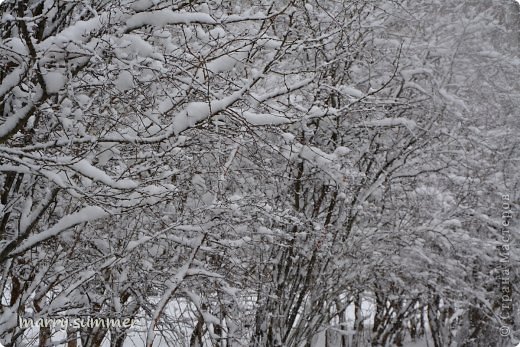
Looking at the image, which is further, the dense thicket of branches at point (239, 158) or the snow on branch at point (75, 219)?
the snow on branch at point (75, 219)

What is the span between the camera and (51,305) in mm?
3523

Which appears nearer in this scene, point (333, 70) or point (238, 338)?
point (238, 338)

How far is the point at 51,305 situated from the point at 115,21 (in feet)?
6.82

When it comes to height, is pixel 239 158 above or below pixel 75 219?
above

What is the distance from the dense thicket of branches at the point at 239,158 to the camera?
8.96ft

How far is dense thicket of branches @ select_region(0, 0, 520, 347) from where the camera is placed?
2.73 meters

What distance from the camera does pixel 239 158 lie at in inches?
193

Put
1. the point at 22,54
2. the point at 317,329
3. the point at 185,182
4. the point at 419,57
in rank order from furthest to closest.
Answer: the point at 419,57
the point at 317,329
the point at 185,182
the point at 22,54

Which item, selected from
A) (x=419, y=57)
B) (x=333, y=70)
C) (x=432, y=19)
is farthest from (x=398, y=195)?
(x=333, y=70)

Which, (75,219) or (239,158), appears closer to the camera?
(75,219)

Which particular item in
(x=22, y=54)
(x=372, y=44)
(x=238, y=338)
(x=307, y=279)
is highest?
(x=372, y=44)

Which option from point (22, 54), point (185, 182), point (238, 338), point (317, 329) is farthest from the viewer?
point (317, 329)

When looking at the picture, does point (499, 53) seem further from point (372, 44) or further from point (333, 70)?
point (333, 70)

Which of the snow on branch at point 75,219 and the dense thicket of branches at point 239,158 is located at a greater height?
the dense thicket of branches at point 239,158
